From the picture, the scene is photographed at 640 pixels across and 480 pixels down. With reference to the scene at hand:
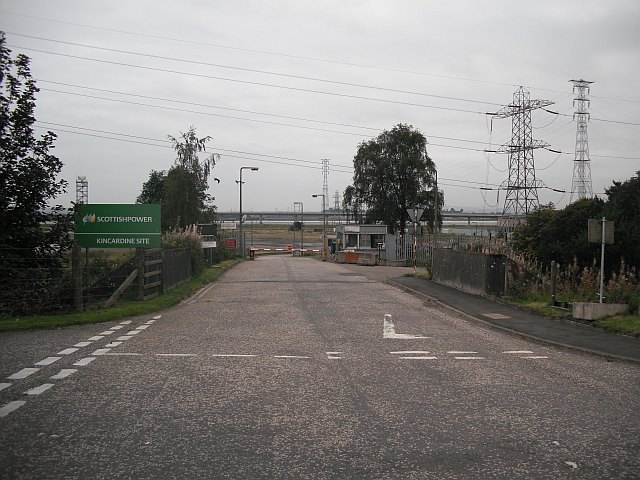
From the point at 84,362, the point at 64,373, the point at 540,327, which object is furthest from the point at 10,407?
the point at 540,327

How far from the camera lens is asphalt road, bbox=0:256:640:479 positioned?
489 cm

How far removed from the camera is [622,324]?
1198 centimetres

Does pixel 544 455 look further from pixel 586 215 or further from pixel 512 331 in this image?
pixel 586 215

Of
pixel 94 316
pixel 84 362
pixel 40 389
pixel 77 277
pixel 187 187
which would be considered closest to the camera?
pixel 40 389

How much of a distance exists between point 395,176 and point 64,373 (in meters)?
52.3

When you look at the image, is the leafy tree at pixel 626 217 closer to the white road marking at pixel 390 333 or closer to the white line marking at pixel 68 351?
the white road marking at pixel 390 333

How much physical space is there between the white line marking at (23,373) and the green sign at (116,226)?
32.8 feet

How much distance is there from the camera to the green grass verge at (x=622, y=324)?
1149cm

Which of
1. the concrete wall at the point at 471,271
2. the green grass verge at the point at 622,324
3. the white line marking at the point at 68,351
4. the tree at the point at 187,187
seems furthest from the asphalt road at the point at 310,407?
the tree at the point at 187,187

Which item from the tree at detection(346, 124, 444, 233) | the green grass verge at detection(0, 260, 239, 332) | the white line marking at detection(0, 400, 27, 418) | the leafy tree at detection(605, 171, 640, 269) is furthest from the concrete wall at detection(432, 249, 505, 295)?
the tree at detection(346, 124, 444, 233)

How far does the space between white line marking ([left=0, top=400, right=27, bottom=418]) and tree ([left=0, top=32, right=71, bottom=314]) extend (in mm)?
8249

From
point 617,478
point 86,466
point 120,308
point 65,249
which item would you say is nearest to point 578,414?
point 617,478

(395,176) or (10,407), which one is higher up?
(395,176)

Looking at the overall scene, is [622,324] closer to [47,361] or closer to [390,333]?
[390,333]
